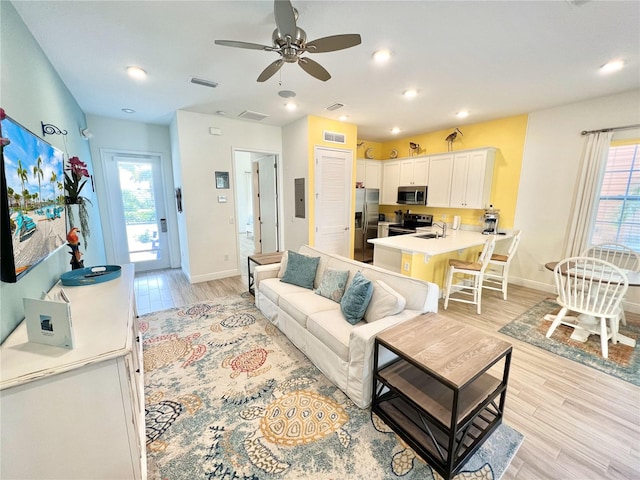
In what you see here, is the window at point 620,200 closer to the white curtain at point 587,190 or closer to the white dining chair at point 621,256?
the white curtain at point 587,190

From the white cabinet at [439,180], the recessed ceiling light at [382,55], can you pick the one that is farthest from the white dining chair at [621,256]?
the recessed ceiling light at [382,55]

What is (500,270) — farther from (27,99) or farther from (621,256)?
(27,99)

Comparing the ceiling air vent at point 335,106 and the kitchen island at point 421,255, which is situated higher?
the ceiling air vent at point 335,106

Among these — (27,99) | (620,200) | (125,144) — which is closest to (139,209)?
(125,144)

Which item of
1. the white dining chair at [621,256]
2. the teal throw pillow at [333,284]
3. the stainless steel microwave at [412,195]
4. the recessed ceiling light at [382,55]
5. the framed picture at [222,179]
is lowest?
the teal throw pillow at [333,284]

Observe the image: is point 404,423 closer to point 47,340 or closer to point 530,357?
point 530,357

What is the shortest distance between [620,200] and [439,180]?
7.95 ft

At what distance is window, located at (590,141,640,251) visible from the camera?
3344 mm

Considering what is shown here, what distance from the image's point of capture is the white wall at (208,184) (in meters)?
4.18

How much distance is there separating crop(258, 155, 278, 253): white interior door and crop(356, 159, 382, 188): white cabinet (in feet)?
6.24

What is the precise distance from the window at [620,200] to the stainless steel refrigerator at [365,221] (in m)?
3.59

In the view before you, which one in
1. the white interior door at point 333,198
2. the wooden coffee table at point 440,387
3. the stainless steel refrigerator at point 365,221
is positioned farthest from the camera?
the stainless steel refrigerator at point 365,221

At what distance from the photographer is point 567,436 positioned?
5.49ft

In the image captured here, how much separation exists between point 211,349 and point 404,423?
1886 mm
